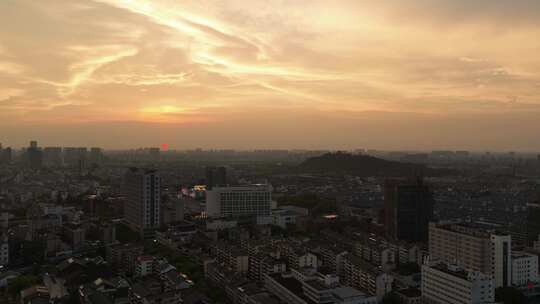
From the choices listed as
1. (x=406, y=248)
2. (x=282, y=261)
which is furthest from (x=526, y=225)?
(x=282, y=261)

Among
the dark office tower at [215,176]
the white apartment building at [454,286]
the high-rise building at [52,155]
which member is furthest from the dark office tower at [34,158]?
the white apartment building at [454,286]

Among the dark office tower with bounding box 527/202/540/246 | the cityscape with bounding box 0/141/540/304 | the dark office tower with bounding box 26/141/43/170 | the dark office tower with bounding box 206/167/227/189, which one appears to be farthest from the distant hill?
the dark office tower with bounding box 527/202/540/246

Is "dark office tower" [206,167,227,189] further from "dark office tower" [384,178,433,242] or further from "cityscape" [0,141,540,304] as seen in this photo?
"dark office tower" [384,178,433,242]

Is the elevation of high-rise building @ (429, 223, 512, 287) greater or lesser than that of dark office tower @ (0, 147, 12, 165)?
lesser

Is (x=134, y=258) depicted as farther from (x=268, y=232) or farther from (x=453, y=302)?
(x=453, y=302)

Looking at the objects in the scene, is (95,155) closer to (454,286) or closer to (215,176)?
(215,176)
